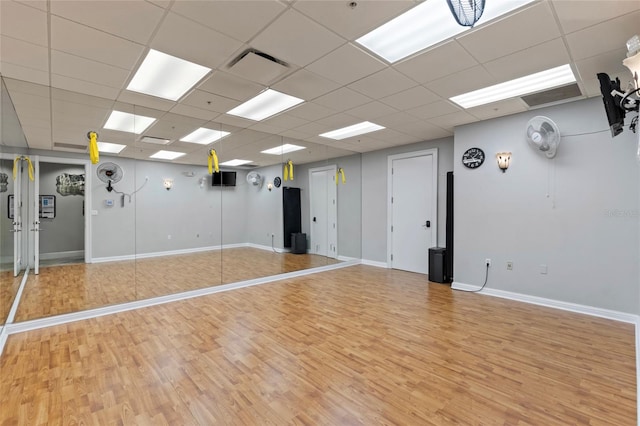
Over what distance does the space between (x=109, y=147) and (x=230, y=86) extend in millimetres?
2147

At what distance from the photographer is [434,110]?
13.5 feet

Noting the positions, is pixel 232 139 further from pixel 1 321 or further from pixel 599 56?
pixel 599 56

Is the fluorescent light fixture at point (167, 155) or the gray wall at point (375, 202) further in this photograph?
the gray wall at point (375, 202)

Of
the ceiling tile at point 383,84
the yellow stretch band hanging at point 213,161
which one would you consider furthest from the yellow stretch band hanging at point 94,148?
the ceiling tile at point 383,84

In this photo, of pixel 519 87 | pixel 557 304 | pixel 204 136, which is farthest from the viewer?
pixel 204 136

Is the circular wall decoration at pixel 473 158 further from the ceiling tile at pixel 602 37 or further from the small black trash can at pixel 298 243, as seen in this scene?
the small black trash can at pixel 298 243

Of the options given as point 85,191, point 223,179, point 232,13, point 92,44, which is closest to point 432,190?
point 223,179

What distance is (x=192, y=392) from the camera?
213 cm

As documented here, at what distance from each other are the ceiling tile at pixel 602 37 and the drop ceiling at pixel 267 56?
1 centimetres

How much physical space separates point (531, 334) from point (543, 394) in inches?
47.6

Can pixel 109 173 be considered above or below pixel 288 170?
below

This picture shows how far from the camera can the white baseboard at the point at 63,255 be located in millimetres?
4387

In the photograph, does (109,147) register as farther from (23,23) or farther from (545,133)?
(545,133)

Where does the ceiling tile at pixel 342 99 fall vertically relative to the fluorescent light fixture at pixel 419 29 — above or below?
below
